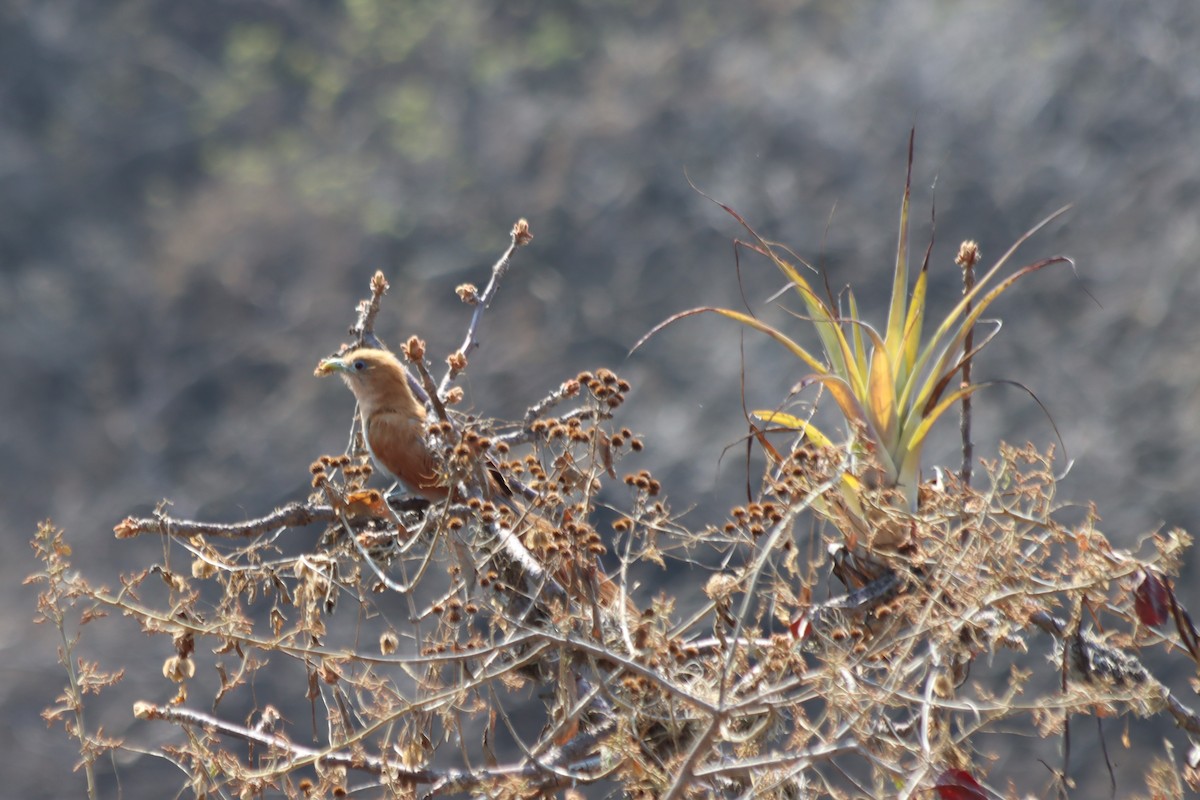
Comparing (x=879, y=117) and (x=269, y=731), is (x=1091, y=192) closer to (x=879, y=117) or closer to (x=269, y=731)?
(x=879, y=117)

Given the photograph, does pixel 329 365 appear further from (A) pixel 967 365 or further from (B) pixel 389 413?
(A) pixel 967 365

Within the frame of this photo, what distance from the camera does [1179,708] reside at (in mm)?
1994

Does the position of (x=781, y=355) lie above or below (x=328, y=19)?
below

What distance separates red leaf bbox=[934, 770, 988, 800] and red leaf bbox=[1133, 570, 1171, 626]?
34 cm

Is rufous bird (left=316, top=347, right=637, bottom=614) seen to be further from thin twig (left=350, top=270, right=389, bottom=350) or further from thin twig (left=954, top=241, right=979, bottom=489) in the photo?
thin twig (left=954, top=241, right=979, bottom=489)

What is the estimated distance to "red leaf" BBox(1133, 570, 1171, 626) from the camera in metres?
1.83

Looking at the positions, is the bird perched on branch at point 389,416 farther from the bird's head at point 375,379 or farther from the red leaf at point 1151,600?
the red leaf at point 1151,600

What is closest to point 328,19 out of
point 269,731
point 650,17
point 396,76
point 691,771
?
point 396,76

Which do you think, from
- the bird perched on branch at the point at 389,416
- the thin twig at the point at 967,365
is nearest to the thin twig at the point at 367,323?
the bird perched on branch at the point at 389,416

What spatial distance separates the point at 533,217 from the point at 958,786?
7.25m

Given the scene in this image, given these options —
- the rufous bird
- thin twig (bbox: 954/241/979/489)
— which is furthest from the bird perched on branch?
thin twig (bbox: 954/241/979/489)

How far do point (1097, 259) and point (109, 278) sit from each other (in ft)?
20.5

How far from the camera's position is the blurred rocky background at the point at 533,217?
742cm

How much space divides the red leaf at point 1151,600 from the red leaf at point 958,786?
34 centimetres
